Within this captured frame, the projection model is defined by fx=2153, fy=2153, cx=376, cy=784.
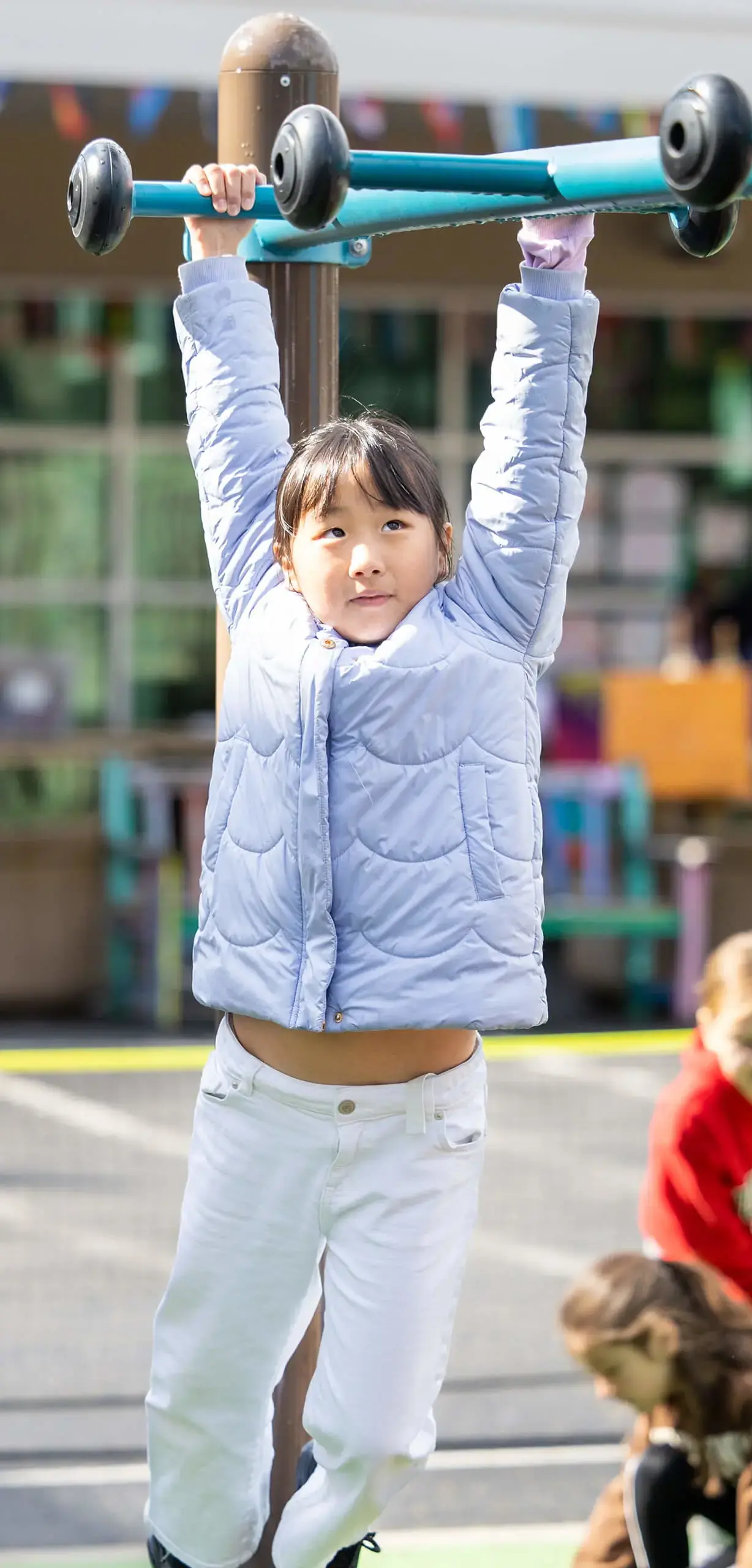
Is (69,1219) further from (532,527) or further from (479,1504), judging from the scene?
(532,527)

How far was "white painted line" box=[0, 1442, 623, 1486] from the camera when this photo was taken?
4.12 meters

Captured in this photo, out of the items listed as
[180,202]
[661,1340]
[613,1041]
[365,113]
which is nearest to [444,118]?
[365,113]

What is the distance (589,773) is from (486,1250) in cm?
408

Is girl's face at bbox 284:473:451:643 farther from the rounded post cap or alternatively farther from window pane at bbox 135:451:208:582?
window pane at bbox 135:451:208:582

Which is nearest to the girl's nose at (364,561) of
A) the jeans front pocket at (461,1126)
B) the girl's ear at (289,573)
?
the girl's ear at (289,573)

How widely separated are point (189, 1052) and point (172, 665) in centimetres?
299

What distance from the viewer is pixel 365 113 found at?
819 cm

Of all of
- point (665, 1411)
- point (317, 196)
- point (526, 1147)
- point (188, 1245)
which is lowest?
point (526, 1147)

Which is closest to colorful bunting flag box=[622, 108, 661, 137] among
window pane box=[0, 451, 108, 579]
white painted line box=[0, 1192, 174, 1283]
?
window pane box=[0, 451, 108, 579]

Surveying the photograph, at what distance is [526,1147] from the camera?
7223 mm

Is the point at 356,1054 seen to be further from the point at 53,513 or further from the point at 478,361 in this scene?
the point at 478,361

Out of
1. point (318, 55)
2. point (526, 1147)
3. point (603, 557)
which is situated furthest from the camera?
point (603, 557)

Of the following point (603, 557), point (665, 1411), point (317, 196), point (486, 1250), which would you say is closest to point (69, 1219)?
point (486, 1250)

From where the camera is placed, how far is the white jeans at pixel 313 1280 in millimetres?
2512
